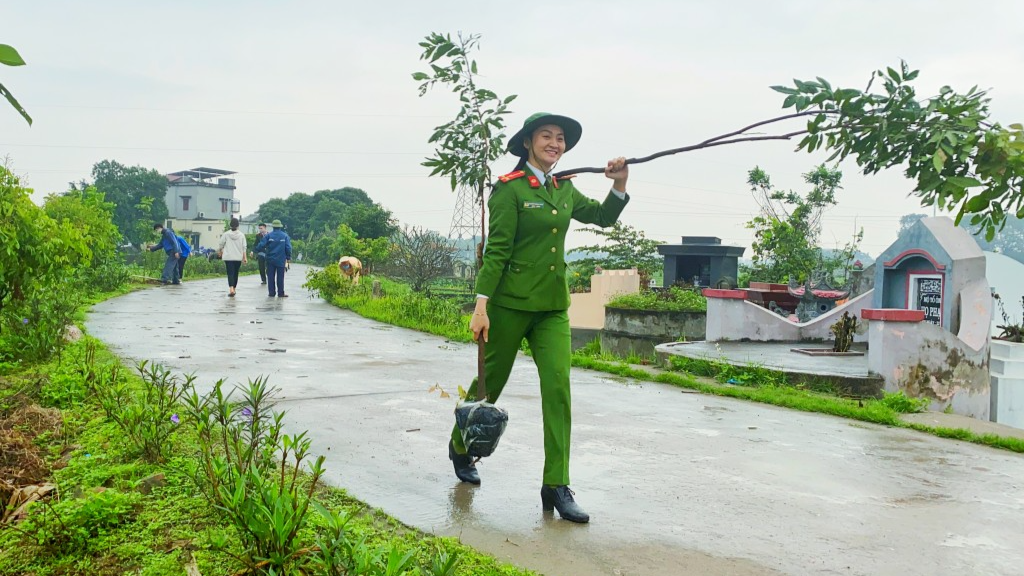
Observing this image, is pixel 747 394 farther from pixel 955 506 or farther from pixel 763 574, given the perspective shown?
pixel 763 574

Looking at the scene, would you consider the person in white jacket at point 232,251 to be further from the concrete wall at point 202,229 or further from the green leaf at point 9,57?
the concrete wall at point 202,229

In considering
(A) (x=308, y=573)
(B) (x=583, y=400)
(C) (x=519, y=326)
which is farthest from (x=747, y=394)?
(A) (x=308, y=573)

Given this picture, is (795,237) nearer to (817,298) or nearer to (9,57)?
(817,298)

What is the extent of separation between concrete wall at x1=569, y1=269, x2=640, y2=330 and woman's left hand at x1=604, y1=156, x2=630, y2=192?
18.9m

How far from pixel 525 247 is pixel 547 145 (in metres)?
0.55

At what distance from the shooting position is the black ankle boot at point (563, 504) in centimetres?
383

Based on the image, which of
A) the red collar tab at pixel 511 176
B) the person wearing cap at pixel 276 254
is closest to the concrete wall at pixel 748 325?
the person wearing cap at pixel 276 254

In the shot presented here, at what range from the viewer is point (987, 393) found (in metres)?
9.94

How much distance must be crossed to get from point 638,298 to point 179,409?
43.5ft

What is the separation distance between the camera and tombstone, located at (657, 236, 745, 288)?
2678cm

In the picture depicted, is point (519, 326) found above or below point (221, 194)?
below

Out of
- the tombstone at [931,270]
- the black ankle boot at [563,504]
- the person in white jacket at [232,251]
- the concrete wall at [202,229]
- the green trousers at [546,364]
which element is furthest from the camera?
the concrete wall at [202,229]

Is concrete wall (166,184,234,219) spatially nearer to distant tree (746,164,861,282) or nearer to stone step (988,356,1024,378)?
distant tree (746,164,861,282)

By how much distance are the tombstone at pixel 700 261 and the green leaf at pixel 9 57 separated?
1009 inches
